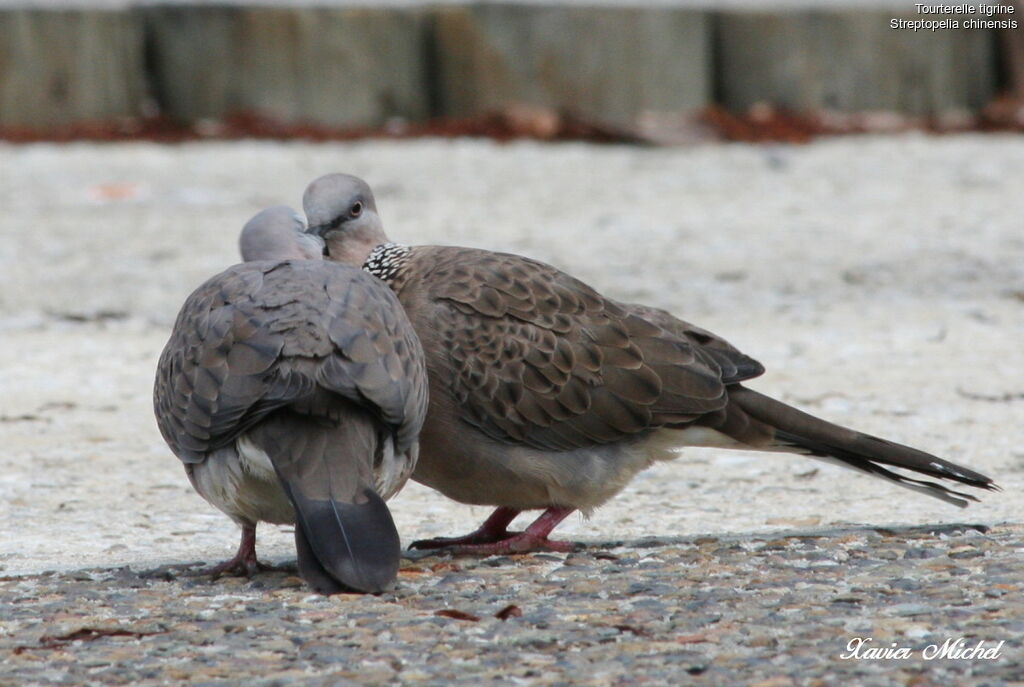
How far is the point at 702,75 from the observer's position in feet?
39.8

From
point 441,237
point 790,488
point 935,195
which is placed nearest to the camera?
point 790,488

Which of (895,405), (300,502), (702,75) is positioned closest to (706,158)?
(702,75)

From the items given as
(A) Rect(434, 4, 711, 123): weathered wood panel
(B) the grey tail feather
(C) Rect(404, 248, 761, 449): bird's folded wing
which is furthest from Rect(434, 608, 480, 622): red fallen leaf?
(A) Rect(434, 4, 711, 123): weathered wood panel

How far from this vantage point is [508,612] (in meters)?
3.72

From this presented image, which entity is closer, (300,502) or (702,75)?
(300,502)

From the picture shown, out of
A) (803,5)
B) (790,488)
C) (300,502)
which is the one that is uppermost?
(803,5)

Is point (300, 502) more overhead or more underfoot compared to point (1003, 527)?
more overhead

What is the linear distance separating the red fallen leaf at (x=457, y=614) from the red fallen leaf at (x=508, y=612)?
5 centimetres

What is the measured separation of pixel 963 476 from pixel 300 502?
1795mm

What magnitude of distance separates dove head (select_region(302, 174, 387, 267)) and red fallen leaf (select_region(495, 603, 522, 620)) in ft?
6.43

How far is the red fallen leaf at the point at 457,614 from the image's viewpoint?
12.1 ft

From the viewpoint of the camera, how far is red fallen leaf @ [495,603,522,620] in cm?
370

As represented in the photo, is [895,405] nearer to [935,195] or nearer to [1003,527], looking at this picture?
[1003,527]

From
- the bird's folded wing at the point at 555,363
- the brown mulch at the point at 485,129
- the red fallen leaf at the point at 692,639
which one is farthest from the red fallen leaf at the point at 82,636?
the brown mulch at the point at 485,129
